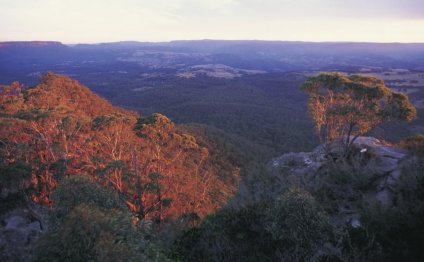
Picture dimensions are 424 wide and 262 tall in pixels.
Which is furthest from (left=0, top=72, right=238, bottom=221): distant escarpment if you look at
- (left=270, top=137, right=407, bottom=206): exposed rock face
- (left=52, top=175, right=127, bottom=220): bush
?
(left=52, top=175, right=127, bottom=220): bush

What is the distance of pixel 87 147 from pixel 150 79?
117 m

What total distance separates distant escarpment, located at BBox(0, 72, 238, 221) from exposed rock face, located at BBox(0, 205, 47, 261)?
1.46 metres

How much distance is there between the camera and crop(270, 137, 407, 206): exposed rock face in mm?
10666

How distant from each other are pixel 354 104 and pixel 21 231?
15760 millimetres

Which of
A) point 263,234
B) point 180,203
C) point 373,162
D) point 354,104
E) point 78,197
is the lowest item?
point 180,203

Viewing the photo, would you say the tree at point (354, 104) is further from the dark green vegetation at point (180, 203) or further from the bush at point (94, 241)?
the bush at point (94, 241)

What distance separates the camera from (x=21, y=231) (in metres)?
11.0

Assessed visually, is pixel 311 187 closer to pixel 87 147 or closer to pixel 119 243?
pixel 119 243

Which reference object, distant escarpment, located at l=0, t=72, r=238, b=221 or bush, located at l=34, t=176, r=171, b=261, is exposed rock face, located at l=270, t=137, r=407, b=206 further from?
bush, located at l=34, t=176, r=171, b=261

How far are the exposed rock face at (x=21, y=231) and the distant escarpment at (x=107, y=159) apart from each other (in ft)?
4.78

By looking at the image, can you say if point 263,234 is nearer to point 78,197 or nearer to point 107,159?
point 78,197

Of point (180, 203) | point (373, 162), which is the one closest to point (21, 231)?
point (180, 203)

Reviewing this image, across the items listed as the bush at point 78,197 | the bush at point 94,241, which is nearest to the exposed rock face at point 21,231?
the bush at point 78,197

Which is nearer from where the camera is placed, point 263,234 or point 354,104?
point 263,234
